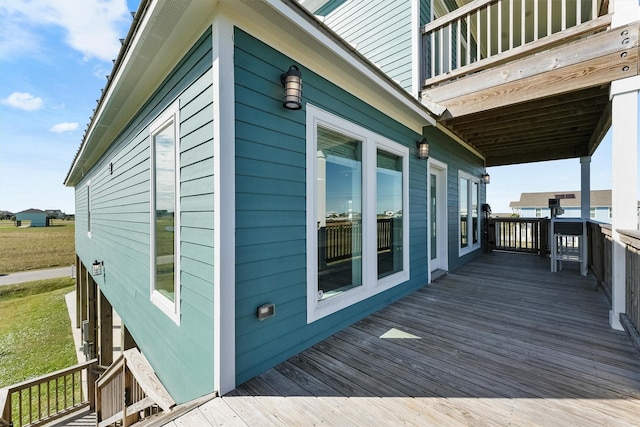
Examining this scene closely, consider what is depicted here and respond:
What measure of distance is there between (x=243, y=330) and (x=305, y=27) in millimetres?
2339

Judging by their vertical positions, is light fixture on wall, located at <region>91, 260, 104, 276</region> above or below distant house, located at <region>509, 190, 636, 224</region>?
below

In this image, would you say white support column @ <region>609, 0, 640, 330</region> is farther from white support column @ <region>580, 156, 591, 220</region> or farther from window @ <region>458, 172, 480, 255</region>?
white support column @ <region>580, 156, 591, 220</region>

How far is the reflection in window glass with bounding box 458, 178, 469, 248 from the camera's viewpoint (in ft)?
20.0

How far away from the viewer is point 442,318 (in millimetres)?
3129

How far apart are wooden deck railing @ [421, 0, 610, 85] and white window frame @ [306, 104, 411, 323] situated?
161 cm

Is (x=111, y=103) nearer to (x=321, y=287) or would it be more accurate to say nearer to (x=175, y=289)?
(x=175, y=289)

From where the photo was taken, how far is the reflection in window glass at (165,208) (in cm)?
255

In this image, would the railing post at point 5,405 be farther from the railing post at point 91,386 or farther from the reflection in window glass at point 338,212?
the reflection in window glass at point 338,212

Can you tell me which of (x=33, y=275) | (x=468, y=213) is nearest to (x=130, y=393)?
(x=468, y=213)

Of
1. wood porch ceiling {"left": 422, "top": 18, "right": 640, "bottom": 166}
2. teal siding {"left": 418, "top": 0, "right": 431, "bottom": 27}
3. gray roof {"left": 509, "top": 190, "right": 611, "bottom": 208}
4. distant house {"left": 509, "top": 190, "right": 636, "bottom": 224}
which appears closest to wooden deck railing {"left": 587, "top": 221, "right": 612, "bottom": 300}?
wood porch ceiling {"left": 422, "top": 18, "right": 640, "bottom": 166}

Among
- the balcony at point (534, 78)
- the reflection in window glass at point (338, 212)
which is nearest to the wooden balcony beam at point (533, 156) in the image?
the balcony at point (534, 78)

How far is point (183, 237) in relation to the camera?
229cm

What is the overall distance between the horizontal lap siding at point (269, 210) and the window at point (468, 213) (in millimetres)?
4707

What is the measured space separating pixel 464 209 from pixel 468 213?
0.31 metres
